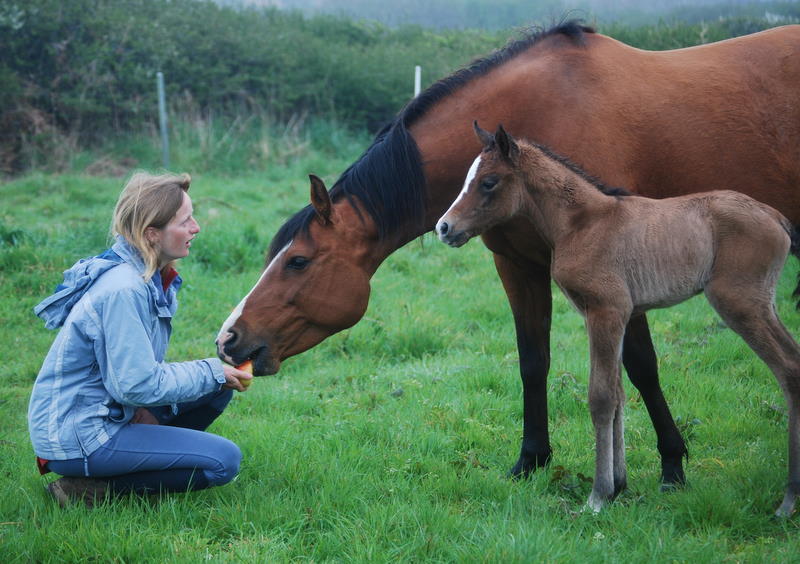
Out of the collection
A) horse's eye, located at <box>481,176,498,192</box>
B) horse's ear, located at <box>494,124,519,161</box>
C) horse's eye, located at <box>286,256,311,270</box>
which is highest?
horse's ear, located at <box>494,124,519,161</box>

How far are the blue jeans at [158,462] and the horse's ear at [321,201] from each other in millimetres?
1181

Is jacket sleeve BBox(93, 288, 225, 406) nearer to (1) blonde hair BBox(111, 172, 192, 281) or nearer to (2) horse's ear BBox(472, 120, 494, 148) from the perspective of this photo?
(1) blonde hair BBox(111, 172, 192, 281)

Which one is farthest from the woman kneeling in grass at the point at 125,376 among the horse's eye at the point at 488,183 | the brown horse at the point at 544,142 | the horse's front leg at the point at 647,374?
the horse's front leg at the point at 647,374

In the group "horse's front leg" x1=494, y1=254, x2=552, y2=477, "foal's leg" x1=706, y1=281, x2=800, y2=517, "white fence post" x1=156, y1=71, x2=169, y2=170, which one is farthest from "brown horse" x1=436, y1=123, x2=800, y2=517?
"white fence post" x1=156, y1=71, x2=169, y2=170

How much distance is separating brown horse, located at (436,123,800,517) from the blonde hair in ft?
4.02

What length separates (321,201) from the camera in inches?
150

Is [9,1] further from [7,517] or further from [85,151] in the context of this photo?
[7,517]

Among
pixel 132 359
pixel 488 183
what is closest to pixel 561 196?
pixel 488 183

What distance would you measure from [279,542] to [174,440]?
67 cm

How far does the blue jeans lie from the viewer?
131 inches

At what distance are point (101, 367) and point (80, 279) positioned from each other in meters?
0.40

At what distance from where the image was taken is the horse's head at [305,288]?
383 centimetres

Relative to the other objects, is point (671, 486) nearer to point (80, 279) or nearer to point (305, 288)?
point (305, 288)

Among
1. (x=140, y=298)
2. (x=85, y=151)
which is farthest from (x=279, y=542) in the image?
(x=85, y=151)
